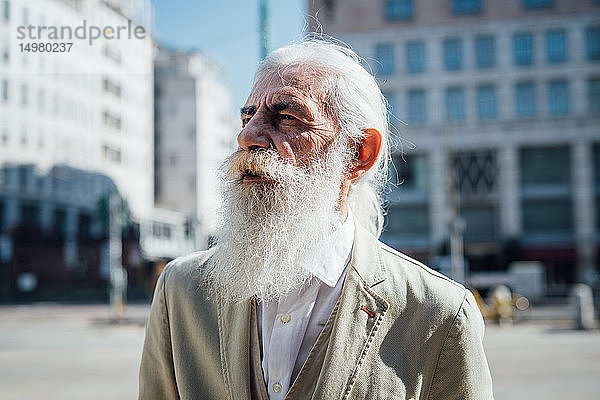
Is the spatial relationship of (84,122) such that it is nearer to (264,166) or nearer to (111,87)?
(111,87)

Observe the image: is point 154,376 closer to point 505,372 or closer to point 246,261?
point 246,261

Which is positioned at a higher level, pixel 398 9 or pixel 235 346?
pixel 398 9

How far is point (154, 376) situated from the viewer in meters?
1.96

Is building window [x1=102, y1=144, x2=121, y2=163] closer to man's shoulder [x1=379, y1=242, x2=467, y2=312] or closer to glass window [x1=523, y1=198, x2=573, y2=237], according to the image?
glass window [x1=523, y1=198, x2=573, y2=237]

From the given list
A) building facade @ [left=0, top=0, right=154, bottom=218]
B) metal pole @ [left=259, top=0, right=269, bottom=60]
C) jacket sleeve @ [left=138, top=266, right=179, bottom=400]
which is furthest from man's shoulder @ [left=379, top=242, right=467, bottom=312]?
building facade @ [left=0, top=0, right=154, bottom=218]

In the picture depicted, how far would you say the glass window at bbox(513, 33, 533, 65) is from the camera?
38.2 metres

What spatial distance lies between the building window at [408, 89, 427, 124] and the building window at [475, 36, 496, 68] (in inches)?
153

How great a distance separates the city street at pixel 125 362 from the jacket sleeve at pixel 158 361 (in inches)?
309

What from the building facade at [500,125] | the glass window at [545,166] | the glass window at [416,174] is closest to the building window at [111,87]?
the building facade at [500,125]

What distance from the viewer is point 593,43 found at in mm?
37969

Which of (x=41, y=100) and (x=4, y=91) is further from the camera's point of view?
(x=41, y=100)

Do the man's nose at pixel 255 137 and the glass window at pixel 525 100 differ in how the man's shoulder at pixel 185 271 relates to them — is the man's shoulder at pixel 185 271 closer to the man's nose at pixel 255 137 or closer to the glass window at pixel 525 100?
the man's nose at pixel 255 137

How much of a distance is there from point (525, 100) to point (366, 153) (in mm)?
39306

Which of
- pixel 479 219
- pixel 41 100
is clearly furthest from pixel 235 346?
pixel 479 219
